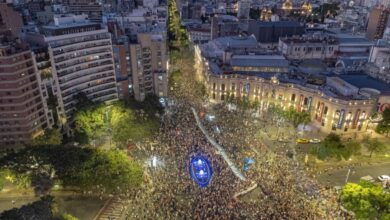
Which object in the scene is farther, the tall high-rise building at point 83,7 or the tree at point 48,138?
the tall high-rise building at point 83,7

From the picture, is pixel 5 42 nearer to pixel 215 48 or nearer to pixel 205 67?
pixel 205 67

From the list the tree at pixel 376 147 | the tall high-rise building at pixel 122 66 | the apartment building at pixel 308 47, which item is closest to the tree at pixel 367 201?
the tree at pixel 376 147

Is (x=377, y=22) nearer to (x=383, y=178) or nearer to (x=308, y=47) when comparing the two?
(x=308, y=47)

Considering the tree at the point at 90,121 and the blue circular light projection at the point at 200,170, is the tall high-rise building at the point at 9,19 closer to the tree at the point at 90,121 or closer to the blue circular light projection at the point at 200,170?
the tree at the point at 90,121

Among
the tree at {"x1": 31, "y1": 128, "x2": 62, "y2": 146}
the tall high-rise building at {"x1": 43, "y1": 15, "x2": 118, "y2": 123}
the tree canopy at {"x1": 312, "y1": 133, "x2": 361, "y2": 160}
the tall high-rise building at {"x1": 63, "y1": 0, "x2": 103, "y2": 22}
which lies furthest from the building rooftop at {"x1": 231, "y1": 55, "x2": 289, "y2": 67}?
the tall high-rise building at {"x1": 63, "y1": 0, "x2": 103, "y2": 22}

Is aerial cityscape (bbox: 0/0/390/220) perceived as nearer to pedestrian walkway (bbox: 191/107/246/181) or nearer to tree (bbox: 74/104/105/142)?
tree (bbox: 74/104/105/142)
